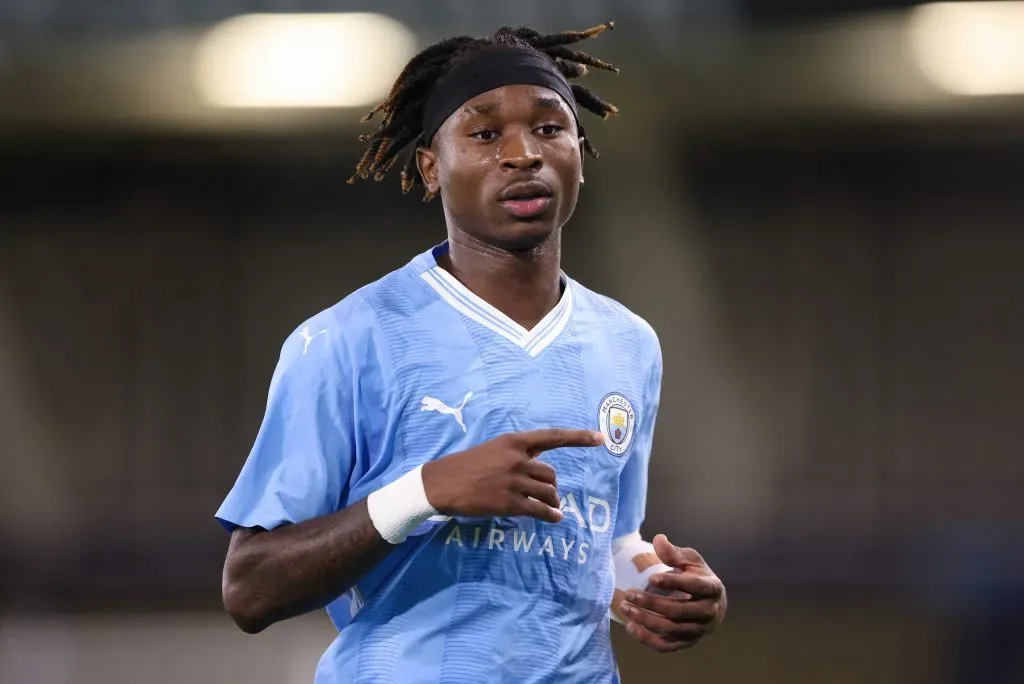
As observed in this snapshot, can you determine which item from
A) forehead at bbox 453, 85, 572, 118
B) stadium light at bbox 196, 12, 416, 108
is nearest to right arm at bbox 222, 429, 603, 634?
forehead at bbox 453, 85, 572, 118

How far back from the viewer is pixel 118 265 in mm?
4445

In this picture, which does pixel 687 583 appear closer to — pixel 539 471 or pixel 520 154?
pixel 539 471

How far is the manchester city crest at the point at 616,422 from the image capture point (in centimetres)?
144

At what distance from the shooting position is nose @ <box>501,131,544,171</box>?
4.63 ft

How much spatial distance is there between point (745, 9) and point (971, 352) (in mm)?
1441

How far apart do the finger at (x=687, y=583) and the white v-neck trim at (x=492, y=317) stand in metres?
0.29

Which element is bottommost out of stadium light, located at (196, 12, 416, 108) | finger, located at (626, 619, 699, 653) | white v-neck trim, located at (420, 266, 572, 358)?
finger, located at (626, 619, 699, 653)

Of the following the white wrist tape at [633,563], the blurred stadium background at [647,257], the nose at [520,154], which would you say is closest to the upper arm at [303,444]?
the nose at [520,154]

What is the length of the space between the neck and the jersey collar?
14mm

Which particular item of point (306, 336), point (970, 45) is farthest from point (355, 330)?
point (970, 45)

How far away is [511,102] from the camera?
1.46 meters

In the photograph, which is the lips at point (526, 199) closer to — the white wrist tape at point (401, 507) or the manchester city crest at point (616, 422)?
the manchester city crest at point (616, 422)

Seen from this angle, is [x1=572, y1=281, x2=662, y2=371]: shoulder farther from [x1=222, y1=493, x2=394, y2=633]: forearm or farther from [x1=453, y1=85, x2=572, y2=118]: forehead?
[x1=222, y1=493, x2=394, y2=633]: forearm

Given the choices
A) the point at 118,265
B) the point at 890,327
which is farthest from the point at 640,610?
the point at 118,265
